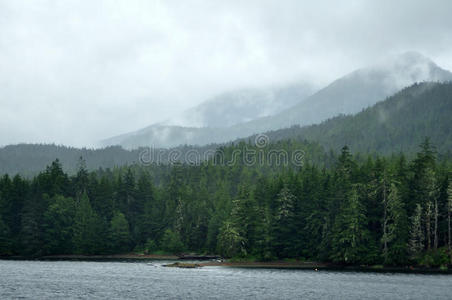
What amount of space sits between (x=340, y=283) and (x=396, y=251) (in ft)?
106

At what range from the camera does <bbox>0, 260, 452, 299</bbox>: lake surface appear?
6956cm

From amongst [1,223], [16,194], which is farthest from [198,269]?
[16,194]

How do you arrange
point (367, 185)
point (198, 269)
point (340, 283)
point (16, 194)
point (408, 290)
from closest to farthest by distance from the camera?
point (408, 290)
point (340, 283)
point (198, 269)
point (367, 185)
point (16, 194)

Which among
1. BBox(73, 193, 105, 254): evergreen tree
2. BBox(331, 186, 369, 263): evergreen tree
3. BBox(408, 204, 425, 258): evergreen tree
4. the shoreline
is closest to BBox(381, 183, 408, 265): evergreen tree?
BBox(408, 204, 425, 258): evergreen tree

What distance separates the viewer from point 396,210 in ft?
376

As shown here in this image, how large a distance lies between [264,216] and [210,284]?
5623cm

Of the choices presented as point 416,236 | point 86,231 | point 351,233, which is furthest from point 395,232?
point 86,231

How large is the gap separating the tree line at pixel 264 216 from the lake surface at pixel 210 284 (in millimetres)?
18057

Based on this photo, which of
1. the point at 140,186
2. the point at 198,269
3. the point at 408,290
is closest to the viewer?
the point at 408,290

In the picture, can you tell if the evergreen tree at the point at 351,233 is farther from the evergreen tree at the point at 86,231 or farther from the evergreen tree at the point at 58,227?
the evergreen tree at the point at 58,227

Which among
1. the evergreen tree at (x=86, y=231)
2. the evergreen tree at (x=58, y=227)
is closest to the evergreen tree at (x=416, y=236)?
the evergreen tree at (x=86, y=231)

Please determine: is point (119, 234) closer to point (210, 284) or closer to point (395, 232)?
point (210, 284)

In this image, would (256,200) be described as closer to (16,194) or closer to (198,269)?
(198,269)

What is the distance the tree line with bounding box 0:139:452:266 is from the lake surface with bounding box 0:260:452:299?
18.1 meters
